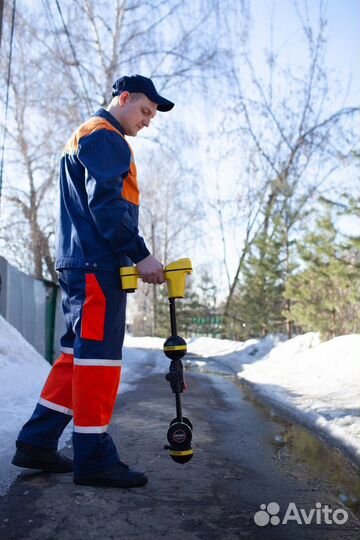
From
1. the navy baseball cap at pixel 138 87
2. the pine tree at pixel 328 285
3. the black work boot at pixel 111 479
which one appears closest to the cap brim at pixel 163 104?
the navy baseball cap at pixel 138 87

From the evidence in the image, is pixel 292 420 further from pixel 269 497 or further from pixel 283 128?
pixel 283 128

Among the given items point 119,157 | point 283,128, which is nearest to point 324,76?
point 283,128

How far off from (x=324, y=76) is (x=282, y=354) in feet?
43.5

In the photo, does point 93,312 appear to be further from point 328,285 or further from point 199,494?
point 328,285

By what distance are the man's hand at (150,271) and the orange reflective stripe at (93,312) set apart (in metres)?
0.21

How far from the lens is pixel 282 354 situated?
13.5m

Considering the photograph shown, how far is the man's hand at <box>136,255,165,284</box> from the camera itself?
8.59ft

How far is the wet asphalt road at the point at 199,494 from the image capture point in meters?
2.06

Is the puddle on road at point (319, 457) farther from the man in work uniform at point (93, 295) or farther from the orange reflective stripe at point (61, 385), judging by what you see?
the orange reflective stripe at point (61, 385)

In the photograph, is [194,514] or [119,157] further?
[119,157]

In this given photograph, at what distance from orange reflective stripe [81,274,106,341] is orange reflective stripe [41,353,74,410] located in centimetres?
30

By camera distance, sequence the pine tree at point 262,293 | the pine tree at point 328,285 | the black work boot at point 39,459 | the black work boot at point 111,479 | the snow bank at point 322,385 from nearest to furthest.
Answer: the black work boot at point 111,479, the black work boot at point 39,459, the snow bank at point 322,385, the pine tree at point 328,285, the pine tree at point 262,293

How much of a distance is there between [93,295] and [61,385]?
1.74ft

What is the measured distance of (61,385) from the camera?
2.79 m
